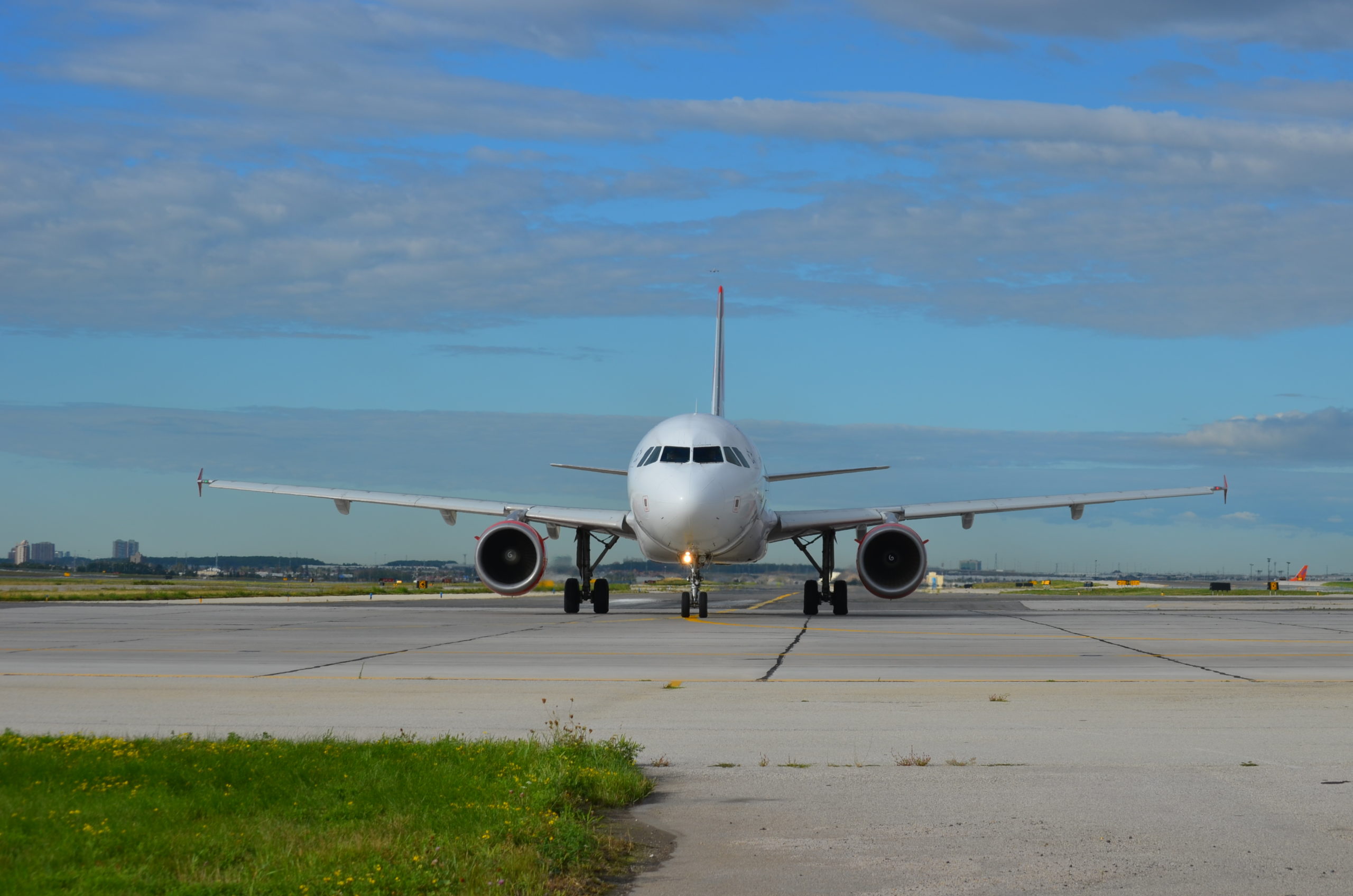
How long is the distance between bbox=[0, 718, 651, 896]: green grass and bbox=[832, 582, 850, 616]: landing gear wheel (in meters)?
22.4

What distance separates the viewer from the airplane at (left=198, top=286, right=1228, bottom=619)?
1064 inches

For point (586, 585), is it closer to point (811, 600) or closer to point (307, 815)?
point (811, 600)

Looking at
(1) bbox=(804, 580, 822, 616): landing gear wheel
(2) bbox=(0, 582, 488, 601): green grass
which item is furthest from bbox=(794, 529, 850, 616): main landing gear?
(2) bbox=(0, 582, 488, 601): green grass

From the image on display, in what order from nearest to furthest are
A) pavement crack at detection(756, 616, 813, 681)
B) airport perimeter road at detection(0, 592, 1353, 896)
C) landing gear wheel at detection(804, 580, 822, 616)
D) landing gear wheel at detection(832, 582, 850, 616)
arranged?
airport perimeter road at detection(0, 592, 1353, 896)
pavement crack at detection(756, 616, 813, 681)
landing gear wheel at detection(832, 582, 850, 616)
landing gear wheel at detection(804, 580, 822, 616)

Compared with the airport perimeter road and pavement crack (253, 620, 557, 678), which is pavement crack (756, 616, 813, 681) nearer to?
the airport perimeter road

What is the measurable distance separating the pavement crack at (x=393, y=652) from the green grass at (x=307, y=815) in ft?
19.7

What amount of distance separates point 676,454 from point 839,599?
645 centimetres

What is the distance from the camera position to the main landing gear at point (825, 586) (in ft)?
101

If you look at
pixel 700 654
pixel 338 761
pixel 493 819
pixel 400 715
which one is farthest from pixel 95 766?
pixel 700 654

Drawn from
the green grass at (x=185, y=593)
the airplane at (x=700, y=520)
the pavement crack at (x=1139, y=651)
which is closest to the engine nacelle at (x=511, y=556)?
the airplane at (x=700, y=520)

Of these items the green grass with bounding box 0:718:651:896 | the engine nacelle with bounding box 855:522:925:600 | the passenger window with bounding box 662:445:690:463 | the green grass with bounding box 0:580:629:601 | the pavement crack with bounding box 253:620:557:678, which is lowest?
the green grass with bounding box 0:580:629:601

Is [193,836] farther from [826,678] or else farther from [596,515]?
[596,515]

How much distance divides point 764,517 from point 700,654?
13.0 metres

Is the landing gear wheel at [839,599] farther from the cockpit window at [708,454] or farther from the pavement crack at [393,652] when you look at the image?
the pavement crack at [393,652]
